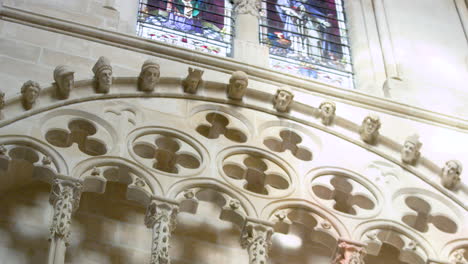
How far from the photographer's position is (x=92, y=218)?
8.03 m

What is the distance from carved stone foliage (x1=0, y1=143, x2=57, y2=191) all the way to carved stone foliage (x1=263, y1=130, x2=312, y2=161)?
1.97m

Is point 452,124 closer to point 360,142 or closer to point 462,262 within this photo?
point 360,142

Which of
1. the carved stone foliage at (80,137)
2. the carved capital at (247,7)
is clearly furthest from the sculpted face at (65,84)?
the carved capital at (247,7)

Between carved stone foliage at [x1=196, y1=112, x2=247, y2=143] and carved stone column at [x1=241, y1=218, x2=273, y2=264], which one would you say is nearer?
carved stone column at [x1=241, y1=218, x2=273, y2=264]

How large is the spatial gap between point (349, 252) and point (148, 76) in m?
2.18

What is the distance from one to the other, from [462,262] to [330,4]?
175 inches

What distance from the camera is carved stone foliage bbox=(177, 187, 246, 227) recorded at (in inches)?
310

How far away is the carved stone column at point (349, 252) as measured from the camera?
7.79 metres

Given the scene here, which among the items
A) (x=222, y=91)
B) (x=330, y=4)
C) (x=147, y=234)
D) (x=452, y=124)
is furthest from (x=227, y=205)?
(x=330, y=4)

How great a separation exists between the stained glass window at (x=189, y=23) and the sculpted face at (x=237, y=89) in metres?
1.24

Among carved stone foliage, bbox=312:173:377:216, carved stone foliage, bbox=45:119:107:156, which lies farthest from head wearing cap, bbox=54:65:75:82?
carved stone foliage, bbox=312:173:377:216

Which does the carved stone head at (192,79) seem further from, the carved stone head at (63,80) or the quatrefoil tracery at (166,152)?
the carved stone head at (63,80)

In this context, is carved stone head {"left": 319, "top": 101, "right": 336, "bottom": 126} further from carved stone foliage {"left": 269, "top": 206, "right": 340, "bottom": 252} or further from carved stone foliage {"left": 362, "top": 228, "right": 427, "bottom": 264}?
carved stone foliage {"left": 362, "top": 228, "right": 427, "bottom": 264}

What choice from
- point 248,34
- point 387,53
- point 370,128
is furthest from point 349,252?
point 387,53
